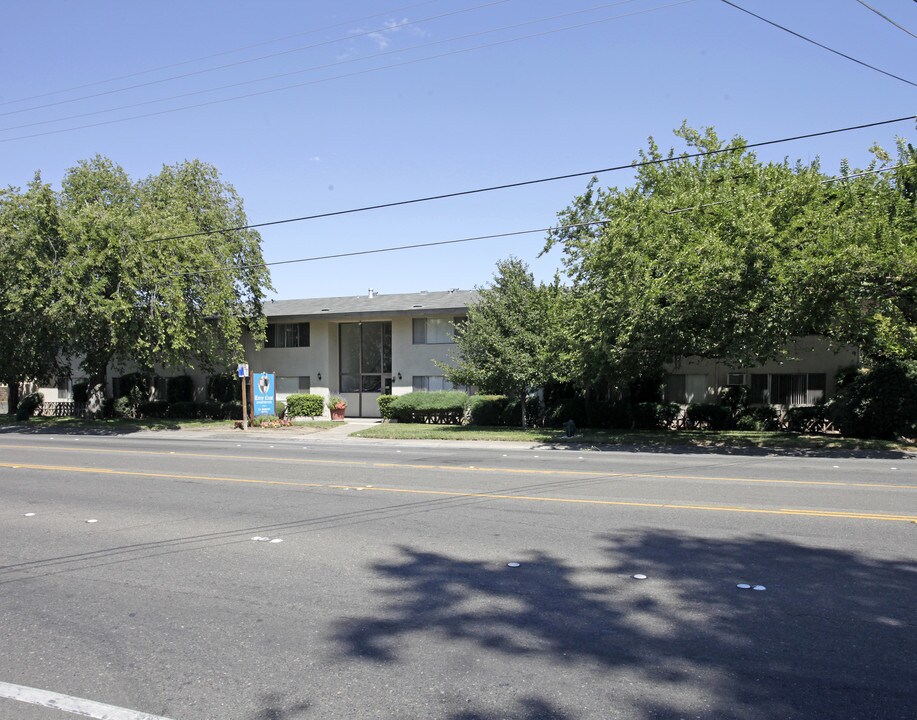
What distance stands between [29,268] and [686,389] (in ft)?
85.9

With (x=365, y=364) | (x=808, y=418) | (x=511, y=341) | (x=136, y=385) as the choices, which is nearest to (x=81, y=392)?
(x=136, y=385)

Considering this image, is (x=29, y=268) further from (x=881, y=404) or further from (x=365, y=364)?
(x=881, y=404)

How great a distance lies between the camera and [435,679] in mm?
4527

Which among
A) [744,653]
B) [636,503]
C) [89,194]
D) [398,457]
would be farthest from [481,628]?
[89,194]

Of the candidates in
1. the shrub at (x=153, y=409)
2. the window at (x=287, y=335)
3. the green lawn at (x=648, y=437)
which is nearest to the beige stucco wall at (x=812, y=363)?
the green lawn at (x=648, y=437)

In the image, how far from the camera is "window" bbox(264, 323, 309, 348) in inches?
1495

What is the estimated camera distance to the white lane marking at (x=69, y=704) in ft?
Answer: 13.5

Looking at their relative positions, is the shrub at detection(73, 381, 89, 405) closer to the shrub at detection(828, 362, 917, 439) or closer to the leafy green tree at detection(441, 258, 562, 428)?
the leafy green tree at detection(441, 258, 562, 428)

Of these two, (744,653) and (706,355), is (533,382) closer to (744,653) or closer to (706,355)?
(706,355)

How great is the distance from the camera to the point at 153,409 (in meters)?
38.9

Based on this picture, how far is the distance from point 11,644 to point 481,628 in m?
3.40

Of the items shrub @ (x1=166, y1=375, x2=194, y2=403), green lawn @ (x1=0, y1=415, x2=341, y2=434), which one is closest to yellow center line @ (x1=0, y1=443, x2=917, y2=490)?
green lawn @ (x1=0, y1=415, x2=341, y2=434)

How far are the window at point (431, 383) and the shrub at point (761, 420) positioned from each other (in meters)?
12.4

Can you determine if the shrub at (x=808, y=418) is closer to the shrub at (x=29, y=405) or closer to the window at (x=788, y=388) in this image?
the window at (x=788, y=388)
